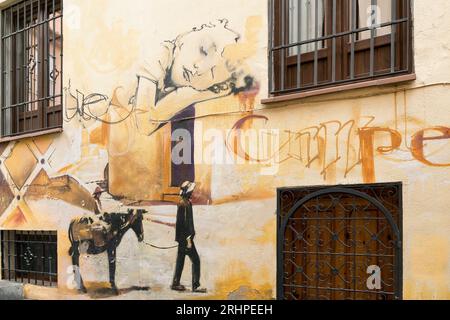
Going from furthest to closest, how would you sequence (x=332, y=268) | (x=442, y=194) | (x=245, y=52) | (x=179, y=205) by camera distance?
1. (x=179, y=205)
2. (x=245, y=52)
3. (x=332, y=268)
4. (x=442, y=194)

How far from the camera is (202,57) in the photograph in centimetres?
599

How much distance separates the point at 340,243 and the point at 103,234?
3.20 meters

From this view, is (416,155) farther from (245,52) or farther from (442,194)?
(245,52)

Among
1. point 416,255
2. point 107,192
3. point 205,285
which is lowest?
point 205,285

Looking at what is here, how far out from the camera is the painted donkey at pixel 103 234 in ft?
21.6

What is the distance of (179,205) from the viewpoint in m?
6.11

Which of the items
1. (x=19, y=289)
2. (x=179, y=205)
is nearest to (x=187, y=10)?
(x=179, y=205)

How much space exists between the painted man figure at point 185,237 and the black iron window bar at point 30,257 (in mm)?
2395

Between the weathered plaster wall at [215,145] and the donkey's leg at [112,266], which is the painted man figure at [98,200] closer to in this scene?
the weathered plaster wall at [215,145]

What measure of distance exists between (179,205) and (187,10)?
7.02ft

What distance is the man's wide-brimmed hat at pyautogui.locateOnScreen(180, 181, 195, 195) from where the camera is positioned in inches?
237

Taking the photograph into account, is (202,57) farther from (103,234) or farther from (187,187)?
(103,234)

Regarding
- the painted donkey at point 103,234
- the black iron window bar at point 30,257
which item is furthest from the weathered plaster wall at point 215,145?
the black iron window bar at point 30,257

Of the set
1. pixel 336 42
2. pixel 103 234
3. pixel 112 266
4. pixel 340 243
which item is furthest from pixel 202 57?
pixel 112 266
